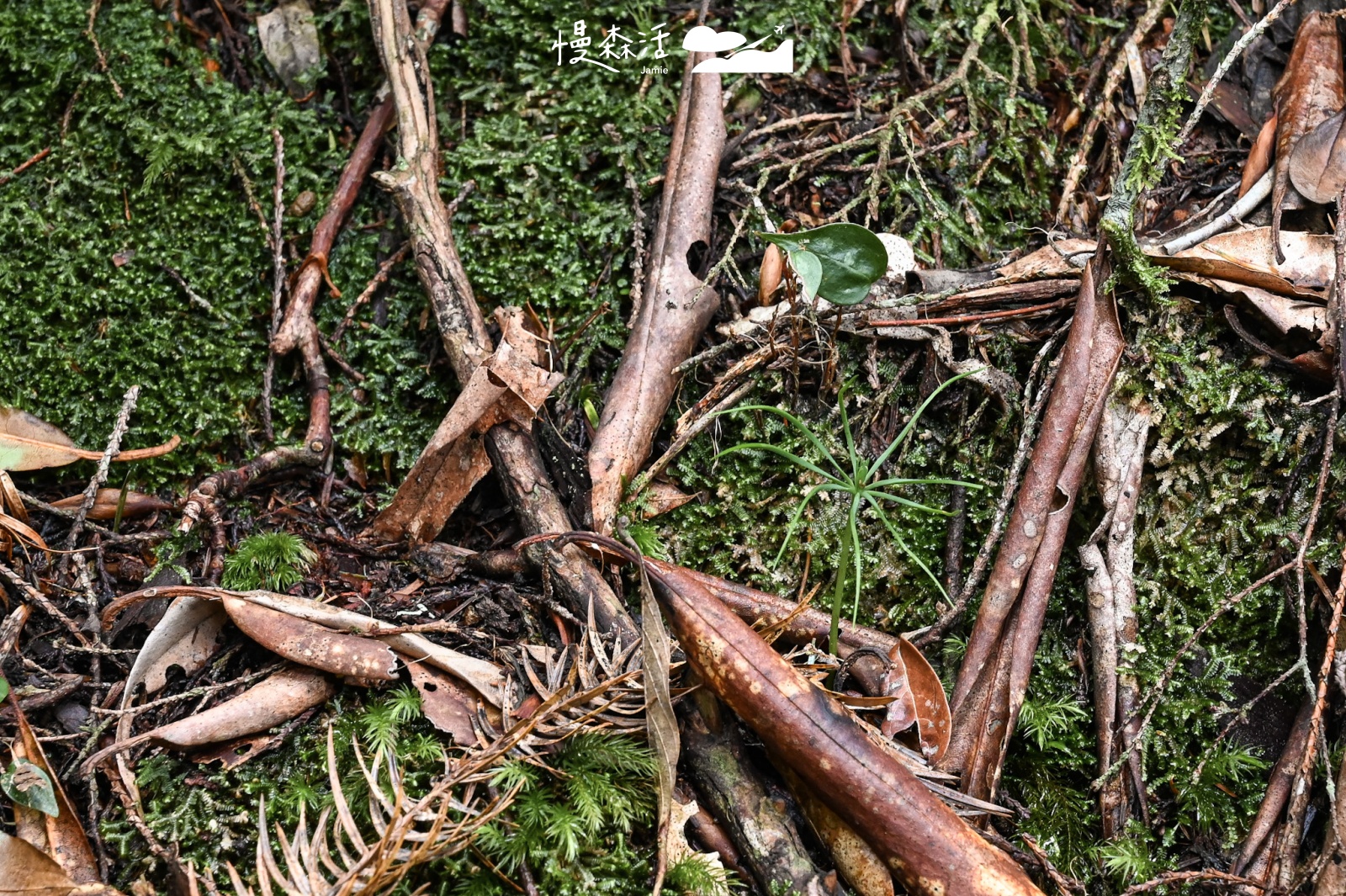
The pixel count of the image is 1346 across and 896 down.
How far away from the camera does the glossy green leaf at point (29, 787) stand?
1913 millimetres

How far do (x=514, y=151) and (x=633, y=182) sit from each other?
44 cm

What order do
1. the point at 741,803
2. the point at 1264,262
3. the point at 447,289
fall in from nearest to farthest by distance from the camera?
the point at 741,803 < the point at 1264,262 < the point at 447,289

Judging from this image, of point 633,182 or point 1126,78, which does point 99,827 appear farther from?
point 1126,78

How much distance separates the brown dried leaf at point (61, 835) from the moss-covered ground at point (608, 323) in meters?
0.06

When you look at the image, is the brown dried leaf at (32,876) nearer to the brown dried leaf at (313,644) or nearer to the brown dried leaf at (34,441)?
the brown dried leaf at (313,644)

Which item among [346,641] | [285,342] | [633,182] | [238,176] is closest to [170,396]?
[285,342]

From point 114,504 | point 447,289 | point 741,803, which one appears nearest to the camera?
point 741,803

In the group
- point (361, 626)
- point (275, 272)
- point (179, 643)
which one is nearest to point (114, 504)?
point (179, 643)

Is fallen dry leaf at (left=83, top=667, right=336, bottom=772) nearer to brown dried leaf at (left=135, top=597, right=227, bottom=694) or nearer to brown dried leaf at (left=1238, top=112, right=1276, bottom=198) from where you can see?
brown dried leaf at (left=135, top=597, right=227, bottom=694)

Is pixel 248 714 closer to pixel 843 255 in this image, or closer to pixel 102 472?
pixel 102 472

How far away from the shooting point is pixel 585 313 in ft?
9.39

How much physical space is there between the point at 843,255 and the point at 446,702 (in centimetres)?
142

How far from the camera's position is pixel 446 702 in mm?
2119

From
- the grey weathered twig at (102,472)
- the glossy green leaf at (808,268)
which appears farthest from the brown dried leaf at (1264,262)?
the grey weathered twig at (102,472)
